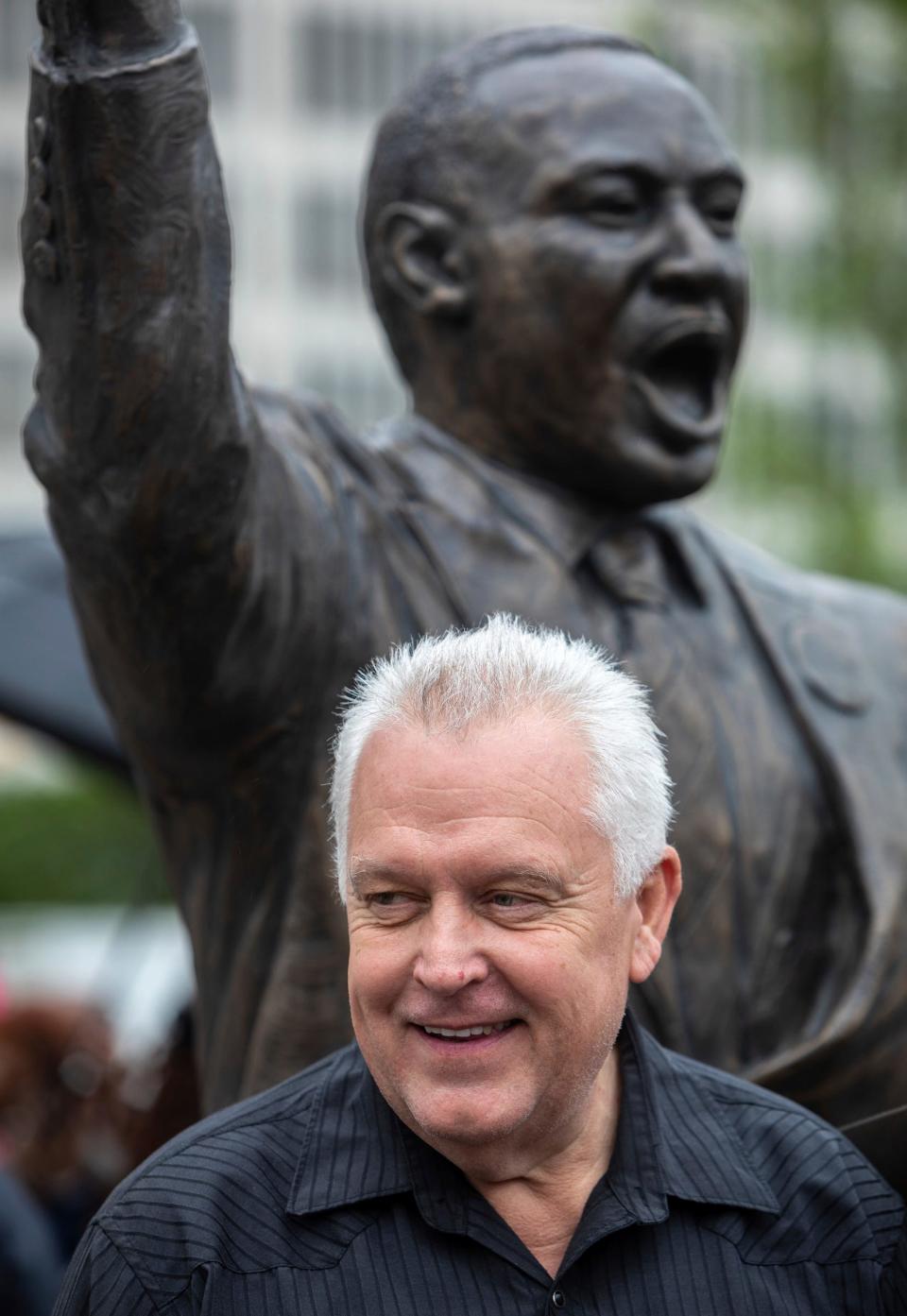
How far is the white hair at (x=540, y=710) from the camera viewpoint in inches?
74.9

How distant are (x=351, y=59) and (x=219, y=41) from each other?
2462 mm

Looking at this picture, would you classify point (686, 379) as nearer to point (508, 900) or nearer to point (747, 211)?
point (508, 900)

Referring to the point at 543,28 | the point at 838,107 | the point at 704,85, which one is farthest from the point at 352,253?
the point at 543,28

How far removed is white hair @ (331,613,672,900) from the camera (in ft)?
6.24

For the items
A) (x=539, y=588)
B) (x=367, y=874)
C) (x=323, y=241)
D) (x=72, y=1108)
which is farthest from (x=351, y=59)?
(x=367, y=874)

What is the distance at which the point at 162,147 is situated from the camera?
2.54 metres

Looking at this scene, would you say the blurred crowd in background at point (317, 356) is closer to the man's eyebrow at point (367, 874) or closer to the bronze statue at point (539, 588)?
the bronze statue at point (539, 588)

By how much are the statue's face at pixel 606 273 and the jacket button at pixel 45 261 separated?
77 centimetres

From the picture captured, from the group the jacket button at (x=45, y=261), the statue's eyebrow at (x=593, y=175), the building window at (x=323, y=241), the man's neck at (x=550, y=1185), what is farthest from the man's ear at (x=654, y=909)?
the building window at (x=323, y=241)

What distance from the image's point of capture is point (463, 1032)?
1875 millimetres

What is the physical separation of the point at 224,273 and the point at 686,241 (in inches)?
30.4

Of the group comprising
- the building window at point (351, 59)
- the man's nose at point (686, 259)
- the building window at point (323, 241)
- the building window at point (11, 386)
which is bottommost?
the building window at point (11, 386)

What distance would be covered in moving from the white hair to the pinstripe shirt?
0.23m

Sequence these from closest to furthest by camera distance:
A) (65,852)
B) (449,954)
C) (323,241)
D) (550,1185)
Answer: (449,954)
(550,1185)
(65,852)
(323,241)
